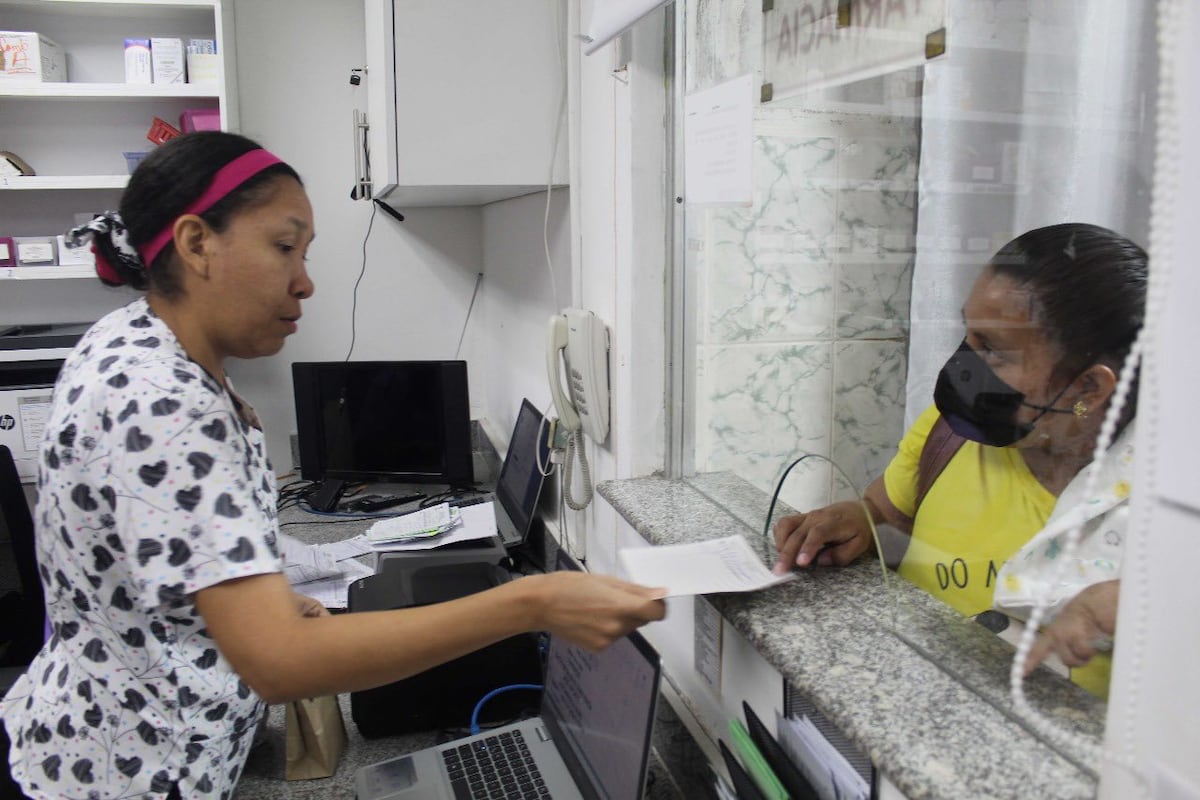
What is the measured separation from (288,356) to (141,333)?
6.64 ft

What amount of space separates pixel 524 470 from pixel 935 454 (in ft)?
3.77

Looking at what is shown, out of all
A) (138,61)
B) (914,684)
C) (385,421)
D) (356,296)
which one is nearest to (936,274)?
(914,684)

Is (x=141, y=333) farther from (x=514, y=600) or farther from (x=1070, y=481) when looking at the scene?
(x=1070, y=481)

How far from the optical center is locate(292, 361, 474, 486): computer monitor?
2459mm

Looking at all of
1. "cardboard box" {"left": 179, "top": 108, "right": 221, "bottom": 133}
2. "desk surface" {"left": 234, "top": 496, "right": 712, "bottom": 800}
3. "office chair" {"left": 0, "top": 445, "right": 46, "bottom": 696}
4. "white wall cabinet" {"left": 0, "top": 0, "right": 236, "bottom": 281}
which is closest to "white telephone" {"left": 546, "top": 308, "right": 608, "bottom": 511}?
"desk surface" {"left": 234, "top": 496, "right": 712, "bottom": 800}

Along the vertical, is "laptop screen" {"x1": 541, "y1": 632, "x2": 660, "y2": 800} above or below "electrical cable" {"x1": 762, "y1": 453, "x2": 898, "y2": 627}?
below

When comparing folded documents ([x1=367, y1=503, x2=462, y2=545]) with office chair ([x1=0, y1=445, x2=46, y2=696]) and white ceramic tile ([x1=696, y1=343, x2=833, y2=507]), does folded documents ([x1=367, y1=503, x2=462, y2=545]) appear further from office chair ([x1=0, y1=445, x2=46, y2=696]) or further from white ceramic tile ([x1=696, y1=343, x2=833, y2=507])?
white ceramic tile ([x1=696, y1=343, x2=833, y2=507])

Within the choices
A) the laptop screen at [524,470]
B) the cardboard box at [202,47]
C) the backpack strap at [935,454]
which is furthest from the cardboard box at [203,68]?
the backpack strap at [935,454]

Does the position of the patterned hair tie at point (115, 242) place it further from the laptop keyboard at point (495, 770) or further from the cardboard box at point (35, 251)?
the cardboard box at point (35, 251)

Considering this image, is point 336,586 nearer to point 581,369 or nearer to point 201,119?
point 581,369

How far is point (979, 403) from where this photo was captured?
0.98 m

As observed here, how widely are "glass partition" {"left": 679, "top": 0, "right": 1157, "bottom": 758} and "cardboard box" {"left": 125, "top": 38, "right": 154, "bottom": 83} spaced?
6.29 ft

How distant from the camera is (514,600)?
865mm

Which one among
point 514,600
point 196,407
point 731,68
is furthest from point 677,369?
point 196,407
